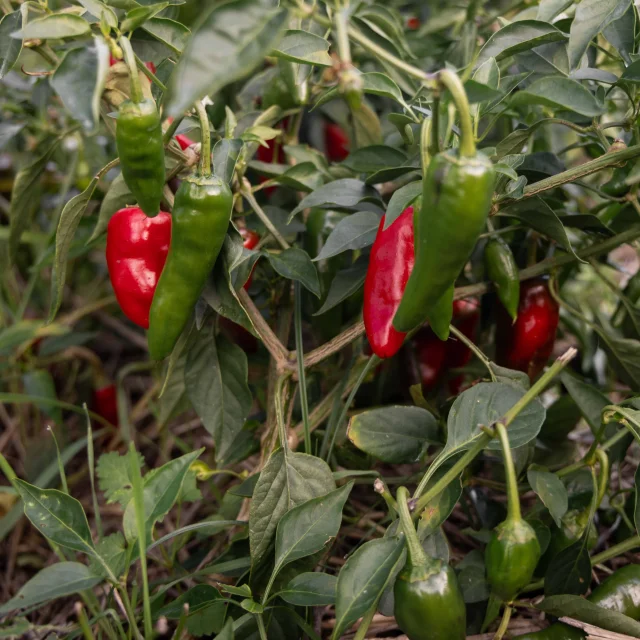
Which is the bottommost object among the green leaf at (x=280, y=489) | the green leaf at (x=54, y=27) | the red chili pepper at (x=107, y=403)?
the red chili pepper at (x=107, y=403)

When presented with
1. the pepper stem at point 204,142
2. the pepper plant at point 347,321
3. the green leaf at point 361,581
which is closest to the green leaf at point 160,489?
the pepper plant at point 347,321

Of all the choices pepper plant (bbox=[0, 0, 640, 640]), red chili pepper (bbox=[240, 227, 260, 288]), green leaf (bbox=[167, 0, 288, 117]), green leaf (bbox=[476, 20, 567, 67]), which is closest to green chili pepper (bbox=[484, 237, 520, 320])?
pepper plant (bbox=[0, 0, 640, 640])

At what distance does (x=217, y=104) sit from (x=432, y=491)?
0.95 meters

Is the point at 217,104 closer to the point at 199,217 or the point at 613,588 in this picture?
the point at 199,217

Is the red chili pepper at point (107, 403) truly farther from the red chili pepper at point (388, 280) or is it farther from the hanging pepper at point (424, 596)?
the hanging pepper at point (424, 596)

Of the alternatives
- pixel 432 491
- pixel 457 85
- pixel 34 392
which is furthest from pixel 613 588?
pixel 34 392

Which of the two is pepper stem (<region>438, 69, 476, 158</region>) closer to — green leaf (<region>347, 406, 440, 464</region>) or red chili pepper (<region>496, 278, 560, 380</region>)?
green leaf (<region>347, 406, 440, 464</region>)

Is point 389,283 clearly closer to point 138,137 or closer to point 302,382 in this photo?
point 302,382

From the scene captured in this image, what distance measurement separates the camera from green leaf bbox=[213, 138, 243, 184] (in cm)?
88

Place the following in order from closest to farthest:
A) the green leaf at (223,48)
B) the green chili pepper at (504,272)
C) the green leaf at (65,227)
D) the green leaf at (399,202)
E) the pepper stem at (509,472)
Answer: the green leaf at (223,48)
the pepper stem at (509,472)
the green leaf at (399,202)
the green leaf at (65,227)
the green chili pepper at (504,272)

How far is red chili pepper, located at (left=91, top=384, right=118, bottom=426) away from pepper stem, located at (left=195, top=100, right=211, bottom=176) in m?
1.11

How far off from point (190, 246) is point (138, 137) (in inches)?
6.2

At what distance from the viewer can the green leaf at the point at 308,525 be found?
0.83 meters

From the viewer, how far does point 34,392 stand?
1600mm
